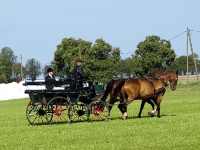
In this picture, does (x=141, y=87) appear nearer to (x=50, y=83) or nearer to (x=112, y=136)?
(x=50, y=83)

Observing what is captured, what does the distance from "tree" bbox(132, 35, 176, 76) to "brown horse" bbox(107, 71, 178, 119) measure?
61.8 m

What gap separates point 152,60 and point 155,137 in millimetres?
70224

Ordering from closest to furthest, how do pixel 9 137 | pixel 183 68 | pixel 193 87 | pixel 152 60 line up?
pixel 9 137, pixel 193 87, pixel 152 60, pixel 183 68

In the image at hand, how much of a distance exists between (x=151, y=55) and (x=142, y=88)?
213 ft

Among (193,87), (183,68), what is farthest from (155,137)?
(183,68)

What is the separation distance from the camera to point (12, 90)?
6325 centimetres

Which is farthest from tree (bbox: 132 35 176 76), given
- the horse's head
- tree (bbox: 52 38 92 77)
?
the horse's head

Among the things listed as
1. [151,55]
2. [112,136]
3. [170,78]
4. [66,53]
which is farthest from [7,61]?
[112,136]

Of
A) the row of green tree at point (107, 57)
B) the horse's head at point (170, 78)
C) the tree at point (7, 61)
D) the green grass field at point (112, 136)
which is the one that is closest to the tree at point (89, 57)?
the row of green tree at point (107, 57)

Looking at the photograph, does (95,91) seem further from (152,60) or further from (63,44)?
(63,44)

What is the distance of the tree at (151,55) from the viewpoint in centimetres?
8394

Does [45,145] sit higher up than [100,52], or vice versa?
[100,52]

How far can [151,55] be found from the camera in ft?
279

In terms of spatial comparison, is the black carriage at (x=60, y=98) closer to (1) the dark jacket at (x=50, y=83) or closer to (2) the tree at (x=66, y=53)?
(1) the dark jacket at (x=50, y=83)
